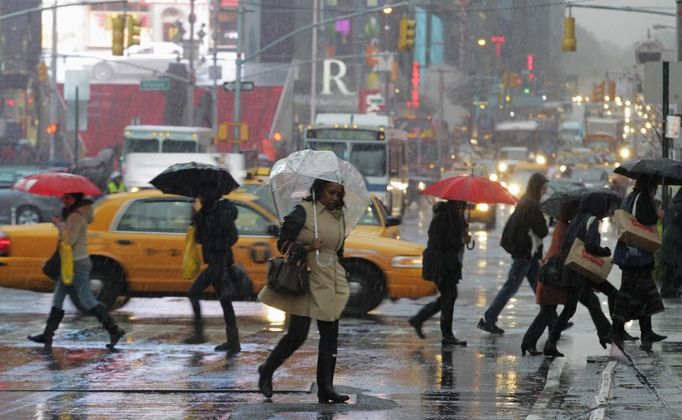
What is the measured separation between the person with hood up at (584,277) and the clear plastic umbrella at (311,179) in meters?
2.62

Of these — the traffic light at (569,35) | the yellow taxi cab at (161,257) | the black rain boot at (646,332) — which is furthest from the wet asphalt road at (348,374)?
the traffic light at (569,35)

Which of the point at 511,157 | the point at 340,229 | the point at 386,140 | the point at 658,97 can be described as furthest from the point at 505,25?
the point at 340,229

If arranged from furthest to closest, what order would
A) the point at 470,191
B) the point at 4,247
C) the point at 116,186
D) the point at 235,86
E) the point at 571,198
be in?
the point at 235,86 → the point at 116,186 → the point at 4,247 → the point at 470,191 → the point at 571,198

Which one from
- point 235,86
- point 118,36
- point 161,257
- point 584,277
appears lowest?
point 161,257

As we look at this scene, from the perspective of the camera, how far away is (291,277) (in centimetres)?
885

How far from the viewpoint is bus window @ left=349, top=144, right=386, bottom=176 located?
3822 centimetres

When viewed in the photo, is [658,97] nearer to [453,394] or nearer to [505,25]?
[453,394]

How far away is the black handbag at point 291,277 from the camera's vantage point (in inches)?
348

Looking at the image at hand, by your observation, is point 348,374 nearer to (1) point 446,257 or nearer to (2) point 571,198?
(1) point 446,257

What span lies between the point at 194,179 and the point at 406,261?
3.72 meters

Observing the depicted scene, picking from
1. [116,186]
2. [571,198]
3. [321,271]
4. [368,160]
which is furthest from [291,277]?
[368,160]

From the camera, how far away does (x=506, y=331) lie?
14.3 metres

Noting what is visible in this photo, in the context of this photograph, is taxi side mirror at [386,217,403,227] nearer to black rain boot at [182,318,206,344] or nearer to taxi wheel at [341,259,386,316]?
taxi wheel at [341,259,386,316]

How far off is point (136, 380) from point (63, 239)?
2.48 m
